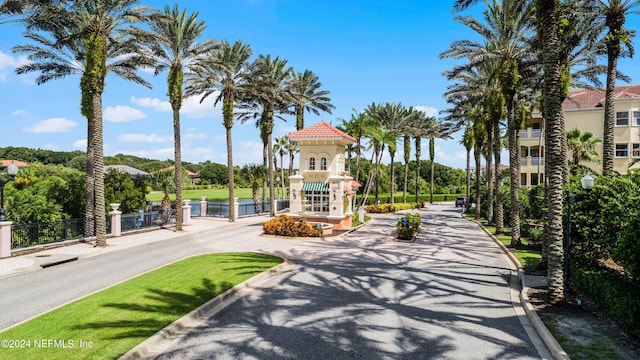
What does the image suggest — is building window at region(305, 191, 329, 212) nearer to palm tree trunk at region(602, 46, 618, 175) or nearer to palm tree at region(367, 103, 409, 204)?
palm tree trunk at region(602, 46, 618, 175)

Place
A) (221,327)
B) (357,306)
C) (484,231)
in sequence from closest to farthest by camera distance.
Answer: (221,327) < (357,306) < (484,231)

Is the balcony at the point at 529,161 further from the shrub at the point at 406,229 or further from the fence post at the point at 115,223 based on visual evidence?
the fence post at the point at 115,223

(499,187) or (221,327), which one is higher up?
(499,187)

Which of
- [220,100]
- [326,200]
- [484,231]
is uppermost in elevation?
[220,100]

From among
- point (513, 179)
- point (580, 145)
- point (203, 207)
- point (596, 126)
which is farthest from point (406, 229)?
point (596, 126)

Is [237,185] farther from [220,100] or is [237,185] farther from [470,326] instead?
[470,326]

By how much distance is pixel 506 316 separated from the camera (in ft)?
32.0

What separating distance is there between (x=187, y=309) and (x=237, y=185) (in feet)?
349

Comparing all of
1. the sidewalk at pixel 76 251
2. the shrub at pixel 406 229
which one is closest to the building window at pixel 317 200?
the shrub at pixel 406 229

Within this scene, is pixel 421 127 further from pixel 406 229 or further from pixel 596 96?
pixel 406 229

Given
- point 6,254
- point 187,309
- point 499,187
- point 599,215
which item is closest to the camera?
point 187,309

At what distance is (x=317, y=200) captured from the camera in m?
29.8

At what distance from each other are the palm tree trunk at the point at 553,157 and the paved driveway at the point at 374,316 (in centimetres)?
148

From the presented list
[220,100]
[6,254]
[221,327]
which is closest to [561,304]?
[221,327]
